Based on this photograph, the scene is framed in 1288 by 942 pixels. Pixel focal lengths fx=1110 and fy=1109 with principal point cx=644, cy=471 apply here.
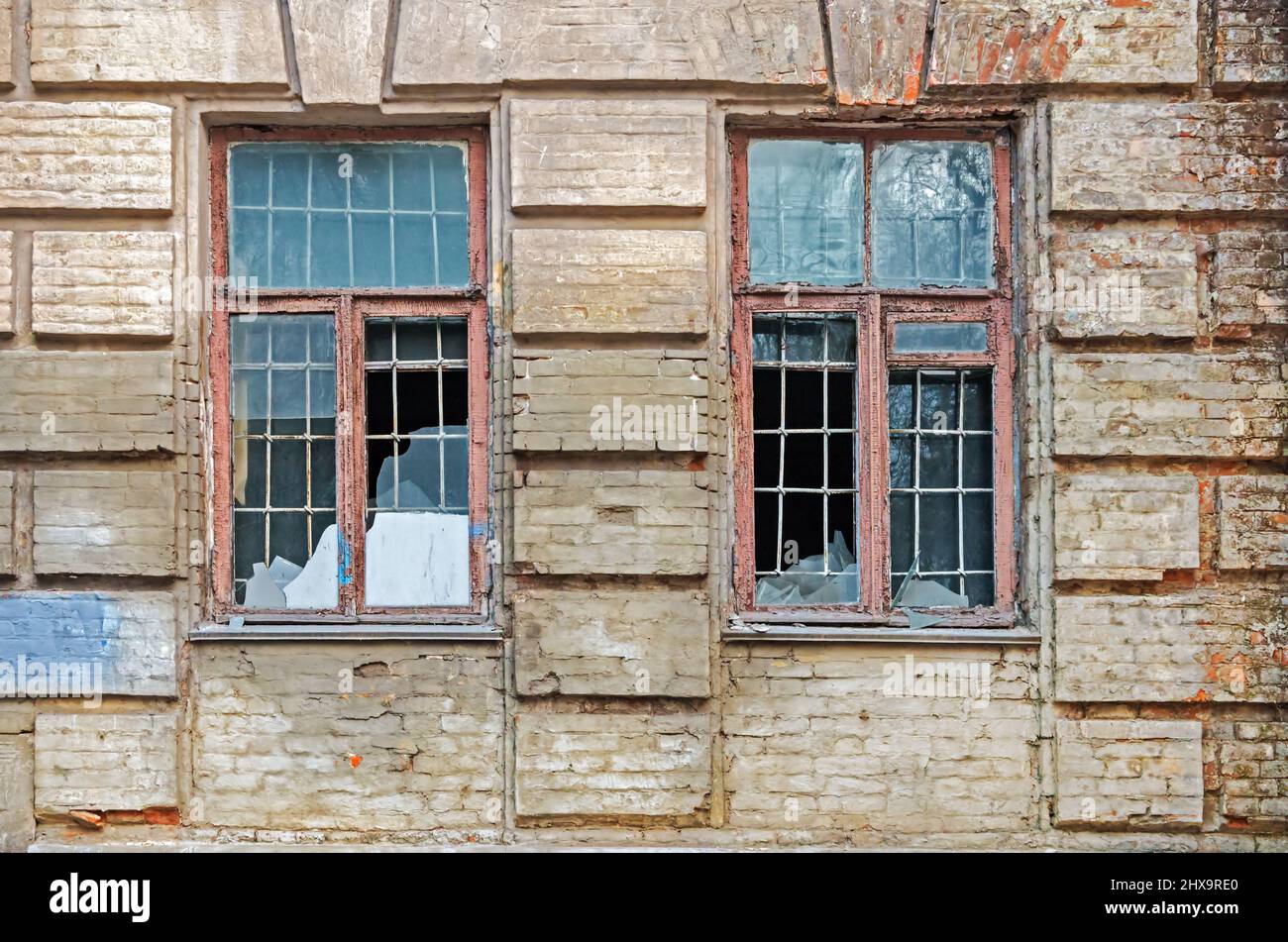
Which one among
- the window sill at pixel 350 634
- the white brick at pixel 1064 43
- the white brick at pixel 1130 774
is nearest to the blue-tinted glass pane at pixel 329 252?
the window sill at pixel 350 634

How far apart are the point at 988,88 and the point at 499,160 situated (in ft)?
6.41

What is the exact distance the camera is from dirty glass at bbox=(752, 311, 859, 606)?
453 centimetres

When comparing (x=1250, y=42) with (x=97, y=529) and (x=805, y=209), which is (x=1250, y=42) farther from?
(x=97, y=529)

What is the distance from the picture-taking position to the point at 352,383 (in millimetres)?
4500

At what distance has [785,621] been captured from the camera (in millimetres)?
4434

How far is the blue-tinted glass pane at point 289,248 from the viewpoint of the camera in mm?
4547

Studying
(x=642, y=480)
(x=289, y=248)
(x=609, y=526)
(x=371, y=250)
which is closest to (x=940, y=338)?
(x=642, y=480)

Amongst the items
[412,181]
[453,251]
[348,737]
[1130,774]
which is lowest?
[1130,774]

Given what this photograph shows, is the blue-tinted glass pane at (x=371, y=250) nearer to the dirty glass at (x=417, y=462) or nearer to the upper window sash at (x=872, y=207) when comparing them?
the dirty glass at (x=417, y=462)

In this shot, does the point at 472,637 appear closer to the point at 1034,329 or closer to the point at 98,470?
the point at 98,470

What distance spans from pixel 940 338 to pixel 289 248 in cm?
A: 269

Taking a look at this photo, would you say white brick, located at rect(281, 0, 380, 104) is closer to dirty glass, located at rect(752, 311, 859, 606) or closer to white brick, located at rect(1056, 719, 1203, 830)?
dirty glass, located at rect(752, 311, 859, 606)

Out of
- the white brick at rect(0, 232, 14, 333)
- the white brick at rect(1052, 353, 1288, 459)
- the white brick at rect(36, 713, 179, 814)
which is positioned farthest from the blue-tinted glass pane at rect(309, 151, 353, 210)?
the white brick at rect(1052, 353, 1288, 459)
